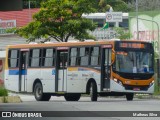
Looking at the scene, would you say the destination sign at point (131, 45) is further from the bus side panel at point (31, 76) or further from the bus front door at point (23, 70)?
the bus front door at point (23, 70)

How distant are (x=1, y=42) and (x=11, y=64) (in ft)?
102

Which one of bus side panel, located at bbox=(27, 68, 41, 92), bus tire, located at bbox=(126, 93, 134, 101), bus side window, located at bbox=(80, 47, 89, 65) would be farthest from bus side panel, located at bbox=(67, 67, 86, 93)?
bus tire, located at bbox=(126, 93, 134, 101)

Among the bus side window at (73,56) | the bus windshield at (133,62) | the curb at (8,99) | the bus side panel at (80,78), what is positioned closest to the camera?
the bus windshield at (133,62)

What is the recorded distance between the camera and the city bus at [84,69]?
36562mm

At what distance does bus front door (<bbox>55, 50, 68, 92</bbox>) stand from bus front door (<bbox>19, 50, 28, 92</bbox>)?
2.46 meters

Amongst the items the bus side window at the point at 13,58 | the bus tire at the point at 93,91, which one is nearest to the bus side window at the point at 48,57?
the bus side window at the point at 13,58

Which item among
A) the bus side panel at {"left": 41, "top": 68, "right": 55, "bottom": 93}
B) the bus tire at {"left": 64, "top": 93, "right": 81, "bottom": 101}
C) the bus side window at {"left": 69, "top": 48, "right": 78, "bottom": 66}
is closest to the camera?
the bus side window at {"left": 69, "top": 48, "right": 78, "bottom": 66}

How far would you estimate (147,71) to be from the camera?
37062 millimetres

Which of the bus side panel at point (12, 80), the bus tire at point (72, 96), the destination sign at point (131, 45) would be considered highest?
the destination sign at point (131, 45)

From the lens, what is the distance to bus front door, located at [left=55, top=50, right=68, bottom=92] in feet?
128

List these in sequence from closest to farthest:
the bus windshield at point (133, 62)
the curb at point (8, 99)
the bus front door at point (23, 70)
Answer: the bus windshield at point (133, 62), the curb at point (8, 99), the bus front door at point (23, 70)

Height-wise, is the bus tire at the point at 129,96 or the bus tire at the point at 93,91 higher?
the bus tire at the point at 93,91

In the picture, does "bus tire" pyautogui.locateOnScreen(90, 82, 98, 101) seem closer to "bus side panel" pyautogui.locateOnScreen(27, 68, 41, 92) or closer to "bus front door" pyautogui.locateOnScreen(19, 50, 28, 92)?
"bus side panel" pyautogui.locateOnScreen(27, 68, 41, 92)

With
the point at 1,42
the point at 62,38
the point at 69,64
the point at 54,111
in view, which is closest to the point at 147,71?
the point at 69,64
